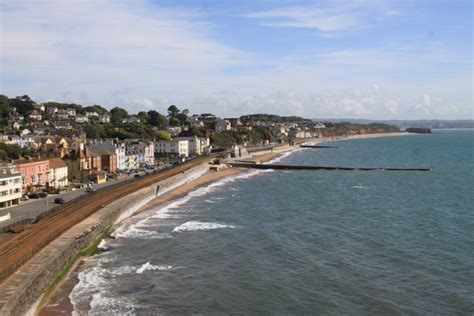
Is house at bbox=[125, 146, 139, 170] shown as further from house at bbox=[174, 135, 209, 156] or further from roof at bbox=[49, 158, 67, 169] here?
house at bbox=[174, 135, 209, 156]

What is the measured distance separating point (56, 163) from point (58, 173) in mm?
1102

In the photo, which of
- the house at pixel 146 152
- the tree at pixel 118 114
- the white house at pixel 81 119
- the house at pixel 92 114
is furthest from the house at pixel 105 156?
the house at pixel 92 114

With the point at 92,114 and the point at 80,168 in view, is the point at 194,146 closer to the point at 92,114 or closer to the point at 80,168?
the point at 80,168

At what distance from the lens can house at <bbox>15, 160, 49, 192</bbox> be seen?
53.5 meters

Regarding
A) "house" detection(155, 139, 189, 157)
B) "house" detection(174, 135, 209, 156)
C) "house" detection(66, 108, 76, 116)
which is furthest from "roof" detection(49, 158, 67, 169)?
"house" detection(66, 108, 76, 116)

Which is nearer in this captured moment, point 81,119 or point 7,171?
point 7,171

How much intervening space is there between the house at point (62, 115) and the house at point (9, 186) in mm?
104532

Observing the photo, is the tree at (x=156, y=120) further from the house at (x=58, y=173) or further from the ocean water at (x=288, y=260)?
the ocean water at (x=288, y=260)

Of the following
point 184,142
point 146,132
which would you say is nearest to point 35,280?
point 184,142

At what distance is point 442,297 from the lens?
1009 inches

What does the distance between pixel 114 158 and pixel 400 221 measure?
148 feet

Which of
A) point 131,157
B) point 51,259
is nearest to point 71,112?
point 131,157

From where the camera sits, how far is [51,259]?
27.5 meters

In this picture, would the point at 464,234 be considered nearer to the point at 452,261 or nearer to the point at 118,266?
the point at 452,261
